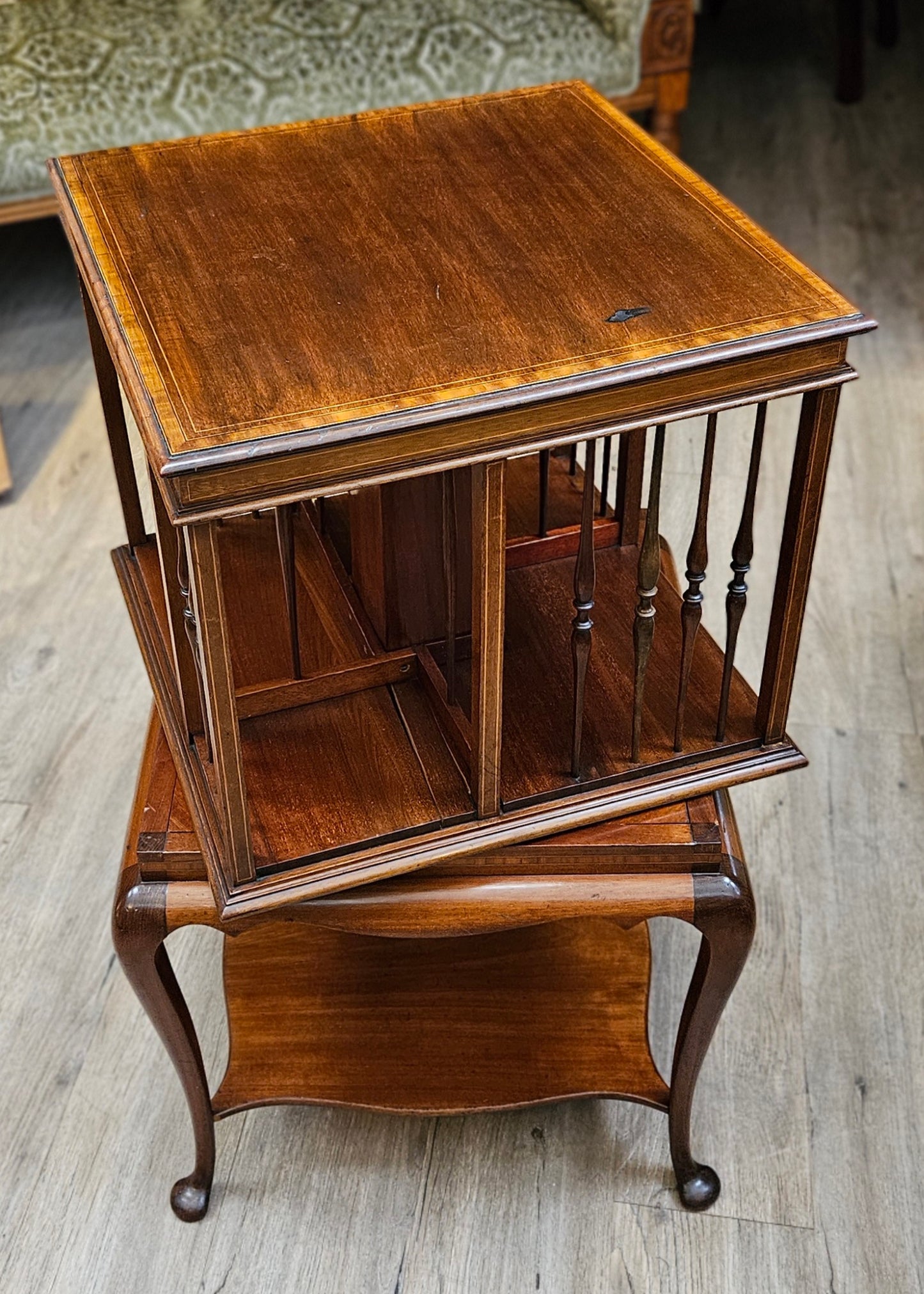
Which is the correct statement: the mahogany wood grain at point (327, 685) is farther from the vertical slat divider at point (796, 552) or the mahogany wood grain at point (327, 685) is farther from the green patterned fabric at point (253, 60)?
the green patterned fabric at point (253, 60)

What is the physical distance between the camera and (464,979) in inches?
46.7

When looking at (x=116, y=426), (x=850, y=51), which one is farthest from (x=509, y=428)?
(x=850, y=51)

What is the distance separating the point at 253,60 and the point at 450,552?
162cm

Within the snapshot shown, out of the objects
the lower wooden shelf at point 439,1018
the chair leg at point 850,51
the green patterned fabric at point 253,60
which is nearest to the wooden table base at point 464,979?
the lower wooden shelf at point 439,1018

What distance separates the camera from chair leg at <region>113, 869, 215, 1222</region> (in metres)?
0.93

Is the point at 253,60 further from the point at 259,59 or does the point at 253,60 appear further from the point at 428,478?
the point at 428,478

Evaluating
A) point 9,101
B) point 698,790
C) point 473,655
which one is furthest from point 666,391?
point 9,101

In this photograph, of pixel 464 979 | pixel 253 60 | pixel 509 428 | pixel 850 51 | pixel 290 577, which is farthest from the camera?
pixel 850 51

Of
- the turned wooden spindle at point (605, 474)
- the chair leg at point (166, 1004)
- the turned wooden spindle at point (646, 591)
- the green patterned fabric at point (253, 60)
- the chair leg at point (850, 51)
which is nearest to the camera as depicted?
the turned wooden spindle at point (646, 591)

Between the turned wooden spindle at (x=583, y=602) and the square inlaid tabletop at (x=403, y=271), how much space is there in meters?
0.08

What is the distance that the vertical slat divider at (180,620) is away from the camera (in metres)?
0.85

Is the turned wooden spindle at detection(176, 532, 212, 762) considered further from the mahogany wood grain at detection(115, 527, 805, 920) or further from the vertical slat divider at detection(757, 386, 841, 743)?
the vertical slat divider at detection(757, 386, 841, 743)

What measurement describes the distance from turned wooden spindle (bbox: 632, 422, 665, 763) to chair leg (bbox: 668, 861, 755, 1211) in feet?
0.38

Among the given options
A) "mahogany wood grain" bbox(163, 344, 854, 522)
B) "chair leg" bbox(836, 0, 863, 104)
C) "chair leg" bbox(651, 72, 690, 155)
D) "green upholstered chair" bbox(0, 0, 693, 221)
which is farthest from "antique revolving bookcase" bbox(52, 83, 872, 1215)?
"chair leg" bbox(836, 0, 863, 104)
